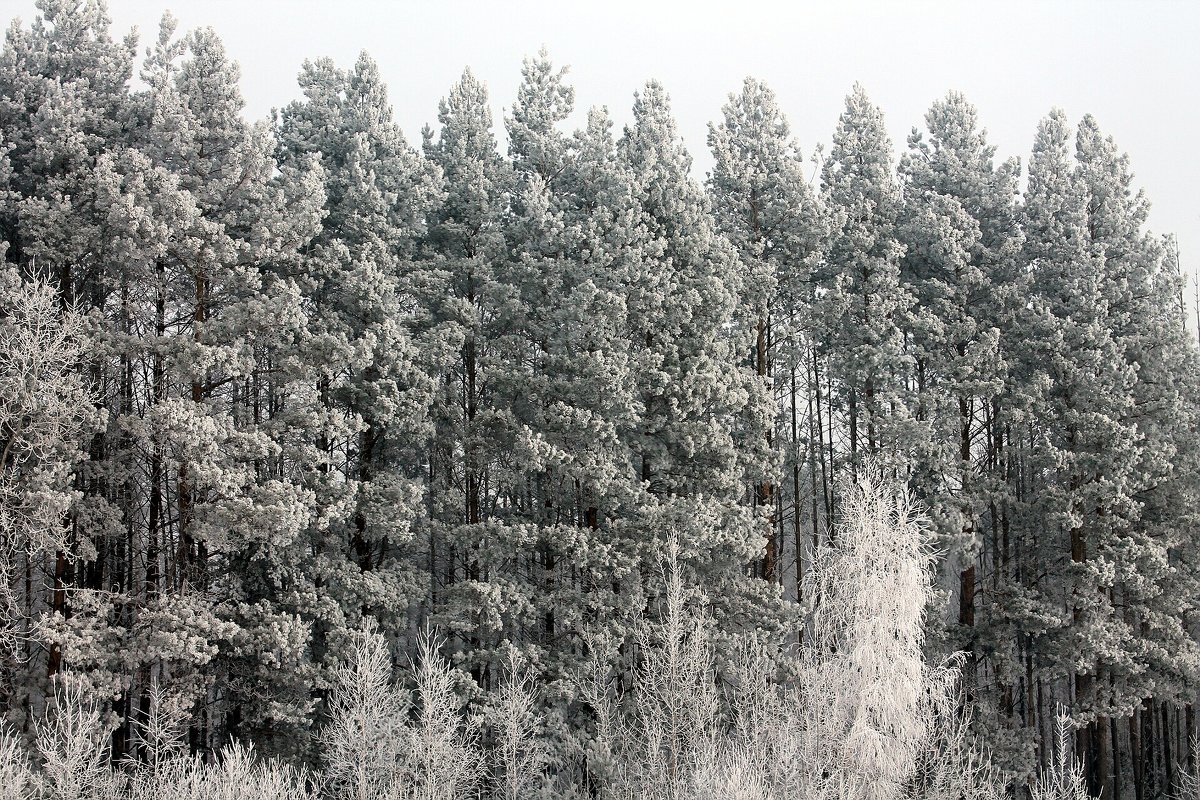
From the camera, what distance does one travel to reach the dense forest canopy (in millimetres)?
20672

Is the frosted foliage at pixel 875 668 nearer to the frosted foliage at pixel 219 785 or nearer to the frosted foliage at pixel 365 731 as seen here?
the frosted foliage at pixel 365 731

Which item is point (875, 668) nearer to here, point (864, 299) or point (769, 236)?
point (864, 299)

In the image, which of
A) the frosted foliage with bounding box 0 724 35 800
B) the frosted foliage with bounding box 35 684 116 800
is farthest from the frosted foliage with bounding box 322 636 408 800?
the frosted foliage with bounding box 0 724 35 800

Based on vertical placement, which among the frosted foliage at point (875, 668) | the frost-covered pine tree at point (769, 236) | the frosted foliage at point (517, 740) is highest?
the frost-covered pine tree at point (769, 236)

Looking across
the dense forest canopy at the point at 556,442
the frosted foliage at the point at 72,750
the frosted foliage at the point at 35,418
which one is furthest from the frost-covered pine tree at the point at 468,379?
the frosted foliage at the point at 35,418

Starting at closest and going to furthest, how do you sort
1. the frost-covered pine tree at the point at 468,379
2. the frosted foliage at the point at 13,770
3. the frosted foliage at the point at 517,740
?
the frosted foliage at the point at 13,770 → the frosted foliage at the point at 517,740 → the frost-covered pine tree at the point at 468,379

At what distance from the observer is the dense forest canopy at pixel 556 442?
20.7 meters

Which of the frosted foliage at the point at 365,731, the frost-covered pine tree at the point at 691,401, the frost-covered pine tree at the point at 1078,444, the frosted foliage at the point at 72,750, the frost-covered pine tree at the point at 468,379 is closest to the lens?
the frosted foliage at the point at 72,750

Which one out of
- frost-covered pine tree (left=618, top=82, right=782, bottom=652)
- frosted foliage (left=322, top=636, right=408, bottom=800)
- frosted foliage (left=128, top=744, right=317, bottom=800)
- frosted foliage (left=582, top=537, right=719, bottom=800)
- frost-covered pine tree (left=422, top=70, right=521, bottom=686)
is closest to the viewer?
frosted foliage (left=128, top=744, right=317, bottom=800)

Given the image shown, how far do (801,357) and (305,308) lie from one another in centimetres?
1286

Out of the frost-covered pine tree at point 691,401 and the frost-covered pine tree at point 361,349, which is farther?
the frost-covered pine tree at point 691,401

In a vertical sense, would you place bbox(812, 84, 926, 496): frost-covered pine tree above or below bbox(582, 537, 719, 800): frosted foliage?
above

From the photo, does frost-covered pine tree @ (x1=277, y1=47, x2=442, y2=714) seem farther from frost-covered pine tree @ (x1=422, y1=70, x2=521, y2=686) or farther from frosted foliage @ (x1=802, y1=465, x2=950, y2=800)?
frosted foliage @ (x1=802, y1=465, x2=950, y2=800)

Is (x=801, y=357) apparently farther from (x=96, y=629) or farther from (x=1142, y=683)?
(x=96, y=629)
